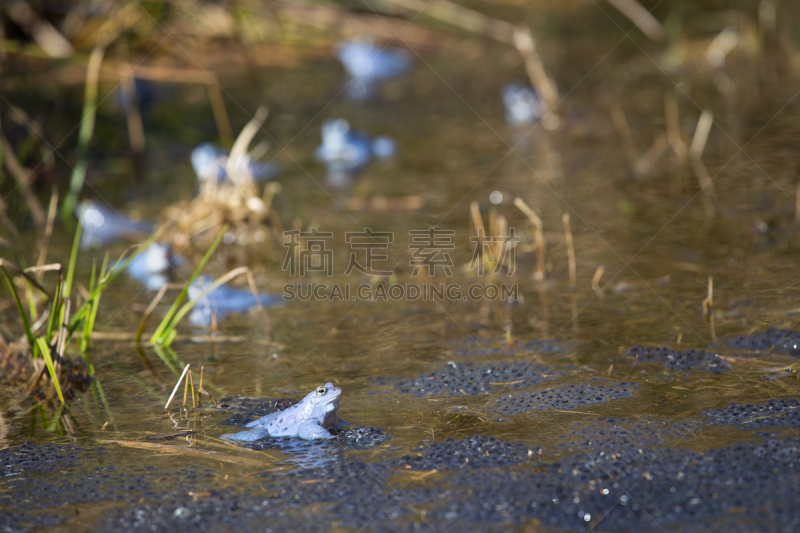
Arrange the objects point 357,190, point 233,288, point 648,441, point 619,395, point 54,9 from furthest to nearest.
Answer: point 54,9 → point 357,190 → point 233,288 → point 619,395 → point 648,441

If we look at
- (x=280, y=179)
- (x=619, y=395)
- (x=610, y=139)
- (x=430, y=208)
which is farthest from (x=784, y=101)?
(x=619, y=395)

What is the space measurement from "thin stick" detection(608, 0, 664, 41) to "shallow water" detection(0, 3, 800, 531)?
114 cm

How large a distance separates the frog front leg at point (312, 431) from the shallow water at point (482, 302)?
0.07m

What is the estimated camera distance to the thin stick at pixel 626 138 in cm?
540

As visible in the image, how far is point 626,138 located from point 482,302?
8.55ft

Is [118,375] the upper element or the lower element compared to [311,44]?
lower

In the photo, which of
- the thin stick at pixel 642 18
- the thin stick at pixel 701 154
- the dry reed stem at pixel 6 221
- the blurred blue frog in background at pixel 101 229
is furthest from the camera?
the thin stick at pixel 642 18

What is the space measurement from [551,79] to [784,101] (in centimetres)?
187

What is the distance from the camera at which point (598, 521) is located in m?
2.12

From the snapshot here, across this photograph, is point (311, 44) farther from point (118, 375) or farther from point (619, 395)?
point (619, 395)

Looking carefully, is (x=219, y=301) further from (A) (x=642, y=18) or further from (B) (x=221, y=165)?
(A) (x=642, y=18)

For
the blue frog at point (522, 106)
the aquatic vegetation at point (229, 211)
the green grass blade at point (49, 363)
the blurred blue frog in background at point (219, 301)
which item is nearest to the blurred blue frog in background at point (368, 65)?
the blue frog at point (522, 106)

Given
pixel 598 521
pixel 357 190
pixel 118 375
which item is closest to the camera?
pixel 598 521

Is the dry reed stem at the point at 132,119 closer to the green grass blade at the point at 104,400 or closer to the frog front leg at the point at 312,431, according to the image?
the green grass blade at the point at 104,400
